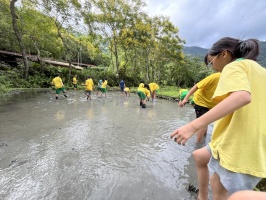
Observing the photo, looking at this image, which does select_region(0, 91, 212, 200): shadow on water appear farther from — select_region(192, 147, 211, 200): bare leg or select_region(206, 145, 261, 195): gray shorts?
select_region(206, 145, 261, 195): gray shorts

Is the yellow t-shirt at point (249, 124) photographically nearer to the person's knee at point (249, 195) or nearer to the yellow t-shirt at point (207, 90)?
the person's knee at point (249, 195)

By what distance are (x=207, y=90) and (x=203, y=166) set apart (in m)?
2.43

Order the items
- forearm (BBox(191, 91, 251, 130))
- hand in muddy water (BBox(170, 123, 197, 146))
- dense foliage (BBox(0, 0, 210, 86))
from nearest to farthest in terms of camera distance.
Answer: forearm (BBox(191, 91, 251, 130)) → hand in muddy water (BBox(170, 123, 197, 146)) → dense foliage (BBox(0, 0, 210, 86))

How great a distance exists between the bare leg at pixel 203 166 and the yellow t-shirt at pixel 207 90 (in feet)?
6.43

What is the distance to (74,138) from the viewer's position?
15.3ft

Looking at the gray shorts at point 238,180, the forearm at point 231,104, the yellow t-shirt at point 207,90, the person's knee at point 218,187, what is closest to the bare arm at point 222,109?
the forearm at point 231,104

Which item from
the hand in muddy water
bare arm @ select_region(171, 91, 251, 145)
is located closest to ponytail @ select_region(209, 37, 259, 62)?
bare arm @ select_region(171, 91, 251, 145)

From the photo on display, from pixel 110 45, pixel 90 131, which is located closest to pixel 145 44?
pixel 110 45

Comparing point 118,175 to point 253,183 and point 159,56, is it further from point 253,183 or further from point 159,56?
point 159,56

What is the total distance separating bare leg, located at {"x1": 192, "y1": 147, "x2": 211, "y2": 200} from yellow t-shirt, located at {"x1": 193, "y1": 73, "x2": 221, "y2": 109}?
6.43ft

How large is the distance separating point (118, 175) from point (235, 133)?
213cm

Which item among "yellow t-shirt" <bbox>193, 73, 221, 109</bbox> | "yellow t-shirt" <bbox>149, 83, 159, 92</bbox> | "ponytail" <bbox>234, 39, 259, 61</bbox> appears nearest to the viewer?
"ponytail" <bbox>234, 39, 259, 61</bbox>

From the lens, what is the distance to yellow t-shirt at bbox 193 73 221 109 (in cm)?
360

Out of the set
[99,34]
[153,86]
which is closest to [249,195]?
[153,86]
